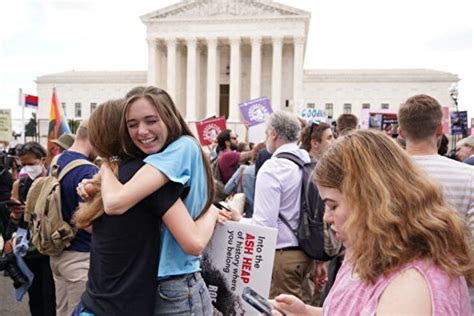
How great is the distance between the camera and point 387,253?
1236 mm

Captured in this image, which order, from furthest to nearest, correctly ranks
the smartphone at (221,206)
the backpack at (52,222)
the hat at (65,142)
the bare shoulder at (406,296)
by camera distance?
the hat at (65,142)
the backpack at (52,222)
the smartphone at (221,206)
the bare shoulder at (406,296)

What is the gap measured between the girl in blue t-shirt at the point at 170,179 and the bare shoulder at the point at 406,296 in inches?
39.2

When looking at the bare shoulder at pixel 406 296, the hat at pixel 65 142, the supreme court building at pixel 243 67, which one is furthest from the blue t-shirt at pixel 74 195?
the supreme court building at pixel 243 67

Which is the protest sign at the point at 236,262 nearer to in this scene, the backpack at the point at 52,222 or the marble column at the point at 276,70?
the backpack at the point at 52,222

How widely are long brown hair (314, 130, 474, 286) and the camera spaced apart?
11.0 feet

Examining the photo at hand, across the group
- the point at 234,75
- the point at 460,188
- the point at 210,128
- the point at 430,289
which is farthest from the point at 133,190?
the point at 234,75

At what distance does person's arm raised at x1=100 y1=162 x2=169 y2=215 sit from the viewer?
6.30 feet

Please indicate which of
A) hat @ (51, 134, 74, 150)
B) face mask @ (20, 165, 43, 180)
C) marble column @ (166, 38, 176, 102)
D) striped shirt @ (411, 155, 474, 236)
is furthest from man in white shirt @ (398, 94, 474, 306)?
marble column @ (166, 38, 176, 102)

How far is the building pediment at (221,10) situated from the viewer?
4748cm

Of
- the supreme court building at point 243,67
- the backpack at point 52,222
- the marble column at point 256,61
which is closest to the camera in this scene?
the backpack at point 52,222

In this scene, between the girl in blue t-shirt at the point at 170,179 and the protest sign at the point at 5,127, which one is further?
the protest sign at the point at 5,127

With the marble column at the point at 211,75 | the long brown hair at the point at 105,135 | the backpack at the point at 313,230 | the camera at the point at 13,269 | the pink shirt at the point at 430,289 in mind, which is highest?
the marble column at the point at 211,75

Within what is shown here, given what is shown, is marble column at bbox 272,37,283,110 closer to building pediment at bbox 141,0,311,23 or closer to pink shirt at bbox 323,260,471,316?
building pediment at bbox 141,0,311,23

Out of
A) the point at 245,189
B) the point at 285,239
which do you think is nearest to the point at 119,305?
the point at 285,239
